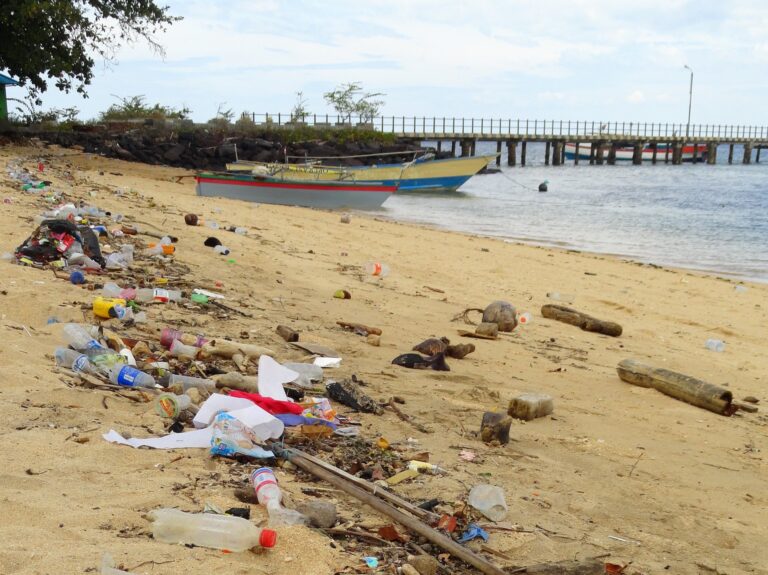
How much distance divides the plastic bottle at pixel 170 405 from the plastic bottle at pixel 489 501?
1.26m

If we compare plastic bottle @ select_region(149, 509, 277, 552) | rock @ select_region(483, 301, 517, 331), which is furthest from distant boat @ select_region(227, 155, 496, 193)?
plastic bottle @ select_region(149, 509, 277, 552)

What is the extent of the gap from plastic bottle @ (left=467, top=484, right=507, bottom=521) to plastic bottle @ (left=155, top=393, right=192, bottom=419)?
49.5 inches

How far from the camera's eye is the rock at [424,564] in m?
2.37

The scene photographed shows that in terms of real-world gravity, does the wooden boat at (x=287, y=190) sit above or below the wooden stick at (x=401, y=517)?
above

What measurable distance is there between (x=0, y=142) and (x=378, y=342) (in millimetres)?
21987

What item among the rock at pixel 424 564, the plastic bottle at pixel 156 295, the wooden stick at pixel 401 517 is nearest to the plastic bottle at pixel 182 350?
the plastic bottle at pixel 156 295

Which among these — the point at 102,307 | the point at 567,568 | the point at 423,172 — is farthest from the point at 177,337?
the point at 423,172

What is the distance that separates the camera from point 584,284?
1062cm

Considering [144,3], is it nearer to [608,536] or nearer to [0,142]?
[0,142]

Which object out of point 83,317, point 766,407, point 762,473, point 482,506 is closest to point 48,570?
point 482,506

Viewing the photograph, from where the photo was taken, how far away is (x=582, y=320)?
24.7ft

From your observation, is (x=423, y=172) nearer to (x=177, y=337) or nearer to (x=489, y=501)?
(x=177, y=337)

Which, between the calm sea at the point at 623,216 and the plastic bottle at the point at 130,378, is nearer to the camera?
the plastic bottle at the point at 130,378

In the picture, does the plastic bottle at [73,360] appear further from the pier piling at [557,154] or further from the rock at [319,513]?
the pier piling at [557,154]
